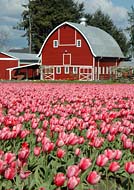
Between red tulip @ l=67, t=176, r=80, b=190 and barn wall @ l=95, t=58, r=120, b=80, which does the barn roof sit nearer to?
barn wall @ l=95, t=58, r=120, b=80

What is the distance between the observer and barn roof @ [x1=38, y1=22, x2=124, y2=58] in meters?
63.4

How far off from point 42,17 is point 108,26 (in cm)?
1875

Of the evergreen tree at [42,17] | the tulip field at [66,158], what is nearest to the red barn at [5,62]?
the evergreen tree at [42,17]

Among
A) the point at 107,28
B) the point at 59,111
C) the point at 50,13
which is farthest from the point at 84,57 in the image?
the point at 59,111

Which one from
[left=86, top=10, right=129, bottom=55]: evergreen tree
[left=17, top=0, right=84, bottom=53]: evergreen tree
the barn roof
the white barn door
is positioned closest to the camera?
the white barn door

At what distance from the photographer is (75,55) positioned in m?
65.3

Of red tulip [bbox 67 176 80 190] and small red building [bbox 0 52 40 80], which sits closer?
red tulip [bbox 67 176 80 190]

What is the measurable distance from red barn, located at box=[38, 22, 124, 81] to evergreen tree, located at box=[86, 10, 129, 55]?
115ft

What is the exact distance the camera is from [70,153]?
4270 millimetres

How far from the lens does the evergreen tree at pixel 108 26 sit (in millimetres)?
102562

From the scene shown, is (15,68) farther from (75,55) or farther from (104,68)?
(104,68)

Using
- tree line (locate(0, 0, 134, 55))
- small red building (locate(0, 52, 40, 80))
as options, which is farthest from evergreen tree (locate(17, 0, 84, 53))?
small red building (locate(0, 52, 40, 80))

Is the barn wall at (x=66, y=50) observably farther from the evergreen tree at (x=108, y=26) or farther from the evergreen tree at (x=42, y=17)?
the evergreen tree at (x=108, y=26)

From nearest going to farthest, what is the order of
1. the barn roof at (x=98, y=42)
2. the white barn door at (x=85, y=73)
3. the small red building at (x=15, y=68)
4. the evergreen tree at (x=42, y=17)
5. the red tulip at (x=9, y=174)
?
the red tulip at (x=9, y=174), the white barn door at (x=85, y=73), the barn roof at (x=98, y=42), the small red building at (x=15, y=68), the evergreen tree at (x=42, y=17)
